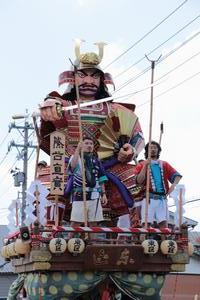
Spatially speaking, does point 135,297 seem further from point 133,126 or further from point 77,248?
point 133,126

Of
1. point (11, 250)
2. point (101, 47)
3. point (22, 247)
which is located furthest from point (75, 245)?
point (101, 47)

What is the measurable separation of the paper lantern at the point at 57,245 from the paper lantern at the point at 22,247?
47 cm

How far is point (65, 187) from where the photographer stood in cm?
828

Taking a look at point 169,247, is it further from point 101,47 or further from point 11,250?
point 101,47

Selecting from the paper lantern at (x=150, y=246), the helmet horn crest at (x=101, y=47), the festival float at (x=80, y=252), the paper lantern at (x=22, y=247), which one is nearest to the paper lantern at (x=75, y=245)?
the festival float at (x=80, y=252)

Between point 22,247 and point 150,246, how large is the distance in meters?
1.48

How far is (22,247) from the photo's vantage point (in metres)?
7.70

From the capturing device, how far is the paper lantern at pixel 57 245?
7266 mm

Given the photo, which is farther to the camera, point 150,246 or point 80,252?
point 150,246

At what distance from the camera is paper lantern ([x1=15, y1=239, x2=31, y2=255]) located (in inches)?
301

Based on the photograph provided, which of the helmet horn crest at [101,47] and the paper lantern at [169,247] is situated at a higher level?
the helmet horn crest at [101,47]

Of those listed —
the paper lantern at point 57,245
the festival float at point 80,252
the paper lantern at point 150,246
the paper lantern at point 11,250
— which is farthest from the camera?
the paper lantern at point 11,250

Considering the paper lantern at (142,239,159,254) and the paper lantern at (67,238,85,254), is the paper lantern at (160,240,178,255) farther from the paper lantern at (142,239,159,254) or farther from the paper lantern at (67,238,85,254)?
the paper lantern at (67,238,85,254)

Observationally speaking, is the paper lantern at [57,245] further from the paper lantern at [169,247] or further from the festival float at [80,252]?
the paper lantern at [169,247]
